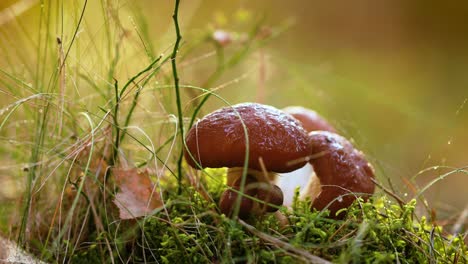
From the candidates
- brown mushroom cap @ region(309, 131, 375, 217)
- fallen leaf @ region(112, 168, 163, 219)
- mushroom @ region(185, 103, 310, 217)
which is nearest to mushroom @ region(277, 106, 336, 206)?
brown mushroom cap @ region(309, 131, 375, 217)

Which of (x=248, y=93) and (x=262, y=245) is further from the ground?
(x=248, y=93)

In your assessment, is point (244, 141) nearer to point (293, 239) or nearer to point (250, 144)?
point (250, 144)

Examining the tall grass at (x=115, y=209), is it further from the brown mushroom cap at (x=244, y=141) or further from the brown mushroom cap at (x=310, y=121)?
the brown mushroom cap at (x=310, y=121)

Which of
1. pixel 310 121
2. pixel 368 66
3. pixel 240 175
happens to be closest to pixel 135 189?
pixel 240 175

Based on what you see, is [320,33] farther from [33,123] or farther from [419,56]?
[33,123]

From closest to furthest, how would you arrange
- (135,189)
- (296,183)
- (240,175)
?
(240,175), (135,189), (296,183)

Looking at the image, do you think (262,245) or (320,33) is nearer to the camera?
(262,245)

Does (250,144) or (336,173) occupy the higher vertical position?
(250,144)

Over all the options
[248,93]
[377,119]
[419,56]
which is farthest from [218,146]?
[419,56]
